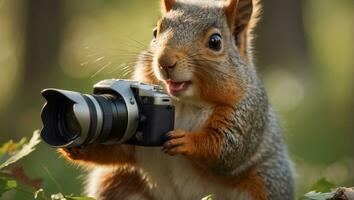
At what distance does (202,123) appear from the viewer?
5.05m

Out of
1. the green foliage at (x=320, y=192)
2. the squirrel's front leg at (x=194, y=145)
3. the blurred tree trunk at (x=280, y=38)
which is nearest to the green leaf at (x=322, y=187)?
the green foliage at (x=320, y=192)

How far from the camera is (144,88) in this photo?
4676 millimetres

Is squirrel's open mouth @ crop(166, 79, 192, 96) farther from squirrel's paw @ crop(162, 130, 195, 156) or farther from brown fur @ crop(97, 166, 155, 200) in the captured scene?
brown fur @ crop(97, 166, 155, 200)

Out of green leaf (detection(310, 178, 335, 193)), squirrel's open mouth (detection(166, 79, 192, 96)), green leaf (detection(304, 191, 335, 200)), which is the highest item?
squirrel's open mouth (detection(166, 79, 192, 96))

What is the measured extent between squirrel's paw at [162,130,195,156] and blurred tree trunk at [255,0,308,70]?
10.5 m

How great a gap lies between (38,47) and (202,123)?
11.0 meters

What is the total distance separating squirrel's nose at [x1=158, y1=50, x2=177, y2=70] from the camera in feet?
15.2

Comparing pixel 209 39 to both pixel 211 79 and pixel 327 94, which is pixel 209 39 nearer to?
pixel 211 79

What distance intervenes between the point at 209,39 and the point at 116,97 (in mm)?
626

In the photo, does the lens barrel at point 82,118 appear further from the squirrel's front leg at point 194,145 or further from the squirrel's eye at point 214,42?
the squirrel's eye at point 214,42

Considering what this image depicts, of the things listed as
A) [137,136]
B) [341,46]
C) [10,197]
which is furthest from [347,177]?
[341,46]

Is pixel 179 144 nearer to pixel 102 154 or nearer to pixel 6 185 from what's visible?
pixel 102 154

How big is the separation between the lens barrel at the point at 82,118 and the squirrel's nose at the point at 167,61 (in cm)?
25

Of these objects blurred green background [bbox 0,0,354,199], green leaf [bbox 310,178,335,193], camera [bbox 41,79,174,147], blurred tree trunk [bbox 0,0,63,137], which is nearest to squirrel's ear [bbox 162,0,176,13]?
blurred green background [bbox 0,0,354,199]
